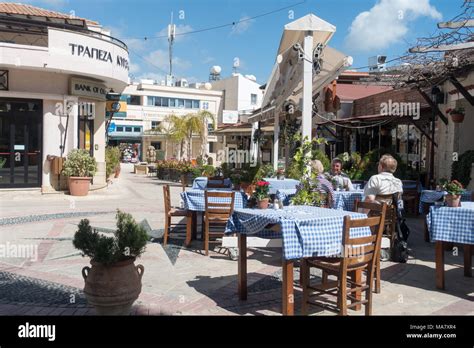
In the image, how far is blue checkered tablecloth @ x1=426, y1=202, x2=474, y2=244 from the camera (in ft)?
15.9

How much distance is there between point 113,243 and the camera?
3871 mm

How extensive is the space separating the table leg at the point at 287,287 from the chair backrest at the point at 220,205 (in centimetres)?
278

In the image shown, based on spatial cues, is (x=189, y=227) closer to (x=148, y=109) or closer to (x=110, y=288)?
(x=110, y=288)

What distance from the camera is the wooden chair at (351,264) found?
3.96m

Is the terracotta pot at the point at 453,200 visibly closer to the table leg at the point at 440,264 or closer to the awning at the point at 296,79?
the table leg at the point at 440,264

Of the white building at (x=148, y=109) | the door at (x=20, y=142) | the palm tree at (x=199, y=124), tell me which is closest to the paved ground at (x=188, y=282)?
the door at (x=20, y=142)

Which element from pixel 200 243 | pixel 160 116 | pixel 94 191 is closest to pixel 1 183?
pixel 94 191

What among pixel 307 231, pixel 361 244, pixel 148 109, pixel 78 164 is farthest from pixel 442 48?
pixel 148 109

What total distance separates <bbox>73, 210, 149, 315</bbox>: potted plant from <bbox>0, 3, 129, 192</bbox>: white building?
11.1 m

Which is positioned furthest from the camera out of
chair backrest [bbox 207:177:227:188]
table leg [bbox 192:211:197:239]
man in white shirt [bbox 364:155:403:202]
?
chair backrest [bbox 207:177:227:188]

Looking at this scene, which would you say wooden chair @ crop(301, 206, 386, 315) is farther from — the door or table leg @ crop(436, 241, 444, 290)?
the door

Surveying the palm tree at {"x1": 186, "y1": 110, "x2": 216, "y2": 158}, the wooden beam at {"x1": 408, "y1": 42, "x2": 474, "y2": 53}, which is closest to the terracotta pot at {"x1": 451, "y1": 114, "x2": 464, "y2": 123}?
the wooden beam at {"x1": 408, "y1": 42, "x2": 474, "y2": 53}
